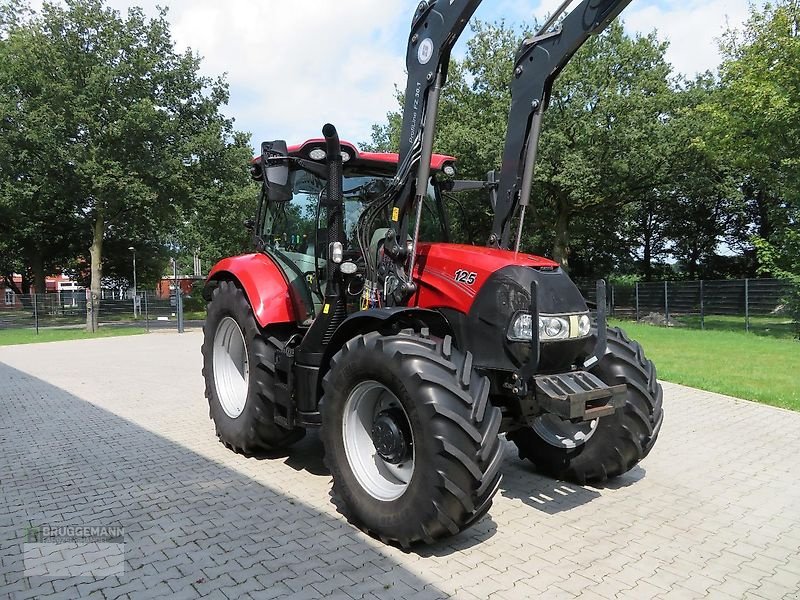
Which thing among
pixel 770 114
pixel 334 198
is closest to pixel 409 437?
pixel 334 198

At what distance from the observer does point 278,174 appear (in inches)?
176

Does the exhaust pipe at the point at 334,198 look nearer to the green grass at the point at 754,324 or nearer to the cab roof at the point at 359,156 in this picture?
the cab roof at the point at 359,156

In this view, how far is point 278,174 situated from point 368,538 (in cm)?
265

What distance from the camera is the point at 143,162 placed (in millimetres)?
20094

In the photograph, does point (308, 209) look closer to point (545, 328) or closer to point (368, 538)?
point (545, 328)

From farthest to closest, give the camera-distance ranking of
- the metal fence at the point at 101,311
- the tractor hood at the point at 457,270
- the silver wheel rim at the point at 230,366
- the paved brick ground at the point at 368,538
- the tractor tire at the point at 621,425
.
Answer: the metal fence at the point at 101,311 < the silver wheel rim at the point at 230,366 < the tractor tire at the point at 621,425 < the tractor hood at the point at 457,270 < the paved brick ground at the point at 368,538

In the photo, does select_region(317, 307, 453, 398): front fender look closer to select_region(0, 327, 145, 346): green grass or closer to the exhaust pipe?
the exhaust pipe

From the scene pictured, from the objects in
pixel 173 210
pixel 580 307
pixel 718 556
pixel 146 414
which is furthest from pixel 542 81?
pixel 173 210

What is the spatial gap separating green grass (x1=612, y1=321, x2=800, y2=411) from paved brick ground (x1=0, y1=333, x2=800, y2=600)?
76.3 inches

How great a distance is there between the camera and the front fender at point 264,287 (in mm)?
5082

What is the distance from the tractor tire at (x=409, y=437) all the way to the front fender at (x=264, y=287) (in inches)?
53.0

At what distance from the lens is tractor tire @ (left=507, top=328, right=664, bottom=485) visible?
4.24 metres

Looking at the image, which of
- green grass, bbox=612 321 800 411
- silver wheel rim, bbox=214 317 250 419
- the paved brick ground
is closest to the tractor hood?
the paved brick ground

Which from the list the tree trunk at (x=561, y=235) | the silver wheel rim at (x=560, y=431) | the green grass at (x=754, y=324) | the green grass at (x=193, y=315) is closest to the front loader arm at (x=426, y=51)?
the silver wheel rim at (x=560, y=431)
